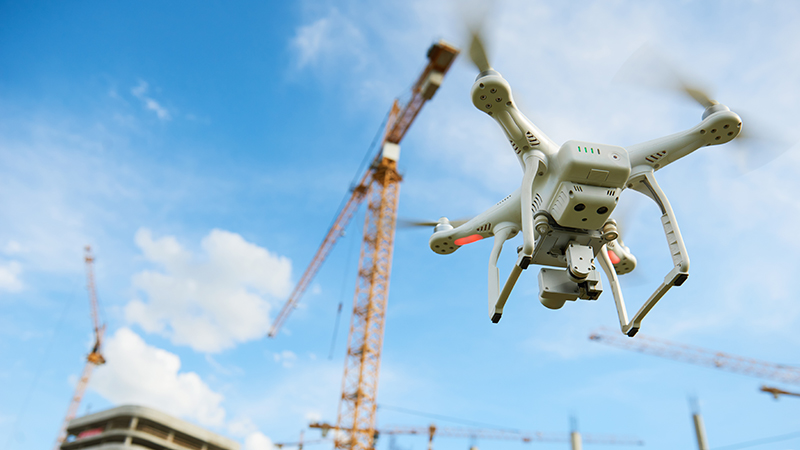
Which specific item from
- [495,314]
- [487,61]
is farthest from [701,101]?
[495,314]

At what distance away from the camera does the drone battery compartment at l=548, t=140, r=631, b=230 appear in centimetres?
614

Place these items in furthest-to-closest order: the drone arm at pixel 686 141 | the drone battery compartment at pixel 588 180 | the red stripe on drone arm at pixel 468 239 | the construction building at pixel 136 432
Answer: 1. the construction building at pixel 136 432
2. the red stripe on drone arm at pixel 468 239
3. the drone arm at pixel 686 141
4. the drone battery compartment at pixel 588 180

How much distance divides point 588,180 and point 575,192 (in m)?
0.23

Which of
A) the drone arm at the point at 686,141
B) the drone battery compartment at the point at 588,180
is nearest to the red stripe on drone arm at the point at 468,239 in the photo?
the drone battery compartment at the point at 588,180

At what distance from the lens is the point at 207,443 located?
3307 inches

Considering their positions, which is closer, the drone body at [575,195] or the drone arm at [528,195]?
the drone arm at [528,195]

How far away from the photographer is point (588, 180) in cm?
623

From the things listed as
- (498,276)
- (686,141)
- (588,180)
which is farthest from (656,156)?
(498,276)

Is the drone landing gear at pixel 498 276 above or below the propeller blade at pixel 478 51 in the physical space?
below

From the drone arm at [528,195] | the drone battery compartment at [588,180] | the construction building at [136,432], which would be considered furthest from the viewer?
the construction building at [136,432]

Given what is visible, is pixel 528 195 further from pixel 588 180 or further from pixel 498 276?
pixel 498 276

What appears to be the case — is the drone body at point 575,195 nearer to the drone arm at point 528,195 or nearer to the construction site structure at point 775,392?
the drone arm at point 528,195

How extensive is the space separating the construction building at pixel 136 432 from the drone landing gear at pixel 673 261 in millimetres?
81353

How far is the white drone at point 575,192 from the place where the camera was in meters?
6.18
